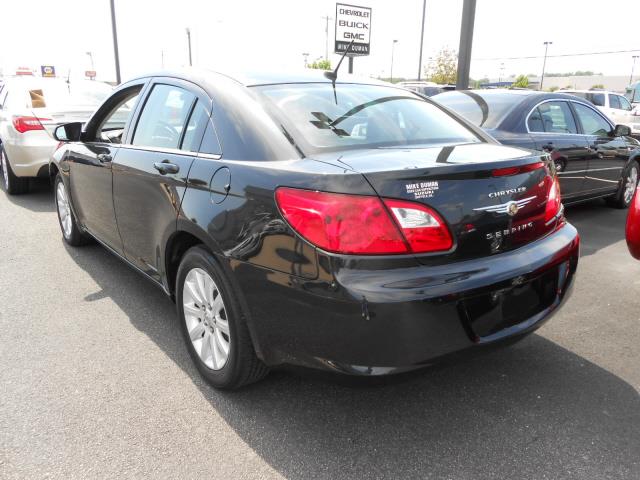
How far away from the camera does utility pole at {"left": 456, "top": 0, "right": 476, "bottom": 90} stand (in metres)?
8.87

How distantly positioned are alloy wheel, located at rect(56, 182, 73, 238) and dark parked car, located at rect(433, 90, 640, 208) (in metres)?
3.93

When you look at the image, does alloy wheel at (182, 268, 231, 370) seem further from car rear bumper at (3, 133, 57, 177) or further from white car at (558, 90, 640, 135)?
white car at (558, 90, 640, 135)

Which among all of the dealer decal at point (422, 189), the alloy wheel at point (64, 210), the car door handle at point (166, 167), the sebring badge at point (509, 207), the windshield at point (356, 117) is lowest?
the alloy wheel at point (64, 210)

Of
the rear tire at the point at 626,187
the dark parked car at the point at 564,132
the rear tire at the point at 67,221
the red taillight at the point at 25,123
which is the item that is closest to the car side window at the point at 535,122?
the dark parked car at the point at 564,132

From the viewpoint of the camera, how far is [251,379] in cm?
250

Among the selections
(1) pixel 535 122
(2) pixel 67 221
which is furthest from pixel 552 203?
(2) pixel 67 221

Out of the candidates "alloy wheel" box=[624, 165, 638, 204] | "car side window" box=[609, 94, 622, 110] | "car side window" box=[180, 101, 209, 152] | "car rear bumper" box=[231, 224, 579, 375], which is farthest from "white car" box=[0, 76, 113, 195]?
"car side window" box=[609, 94, 622, 110]

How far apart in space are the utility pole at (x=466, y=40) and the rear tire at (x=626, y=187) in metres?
3.42

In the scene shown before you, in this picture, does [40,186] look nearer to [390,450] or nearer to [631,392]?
[390,450]

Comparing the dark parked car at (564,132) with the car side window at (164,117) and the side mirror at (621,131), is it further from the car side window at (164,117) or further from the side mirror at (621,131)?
the car side window at (164,117)

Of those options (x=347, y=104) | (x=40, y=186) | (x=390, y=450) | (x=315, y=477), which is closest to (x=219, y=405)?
(x=315, y=477)

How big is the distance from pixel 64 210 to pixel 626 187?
6815 millimetres

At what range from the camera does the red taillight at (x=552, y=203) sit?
247 centimetres

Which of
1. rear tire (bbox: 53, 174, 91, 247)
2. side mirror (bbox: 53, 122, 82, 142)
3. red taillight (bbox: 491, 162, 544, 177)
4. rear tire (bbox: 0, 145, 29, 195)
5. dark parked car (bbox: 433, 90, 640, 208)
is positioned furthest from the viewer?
rear tire (bbox: 0, 145, 29, 195)
